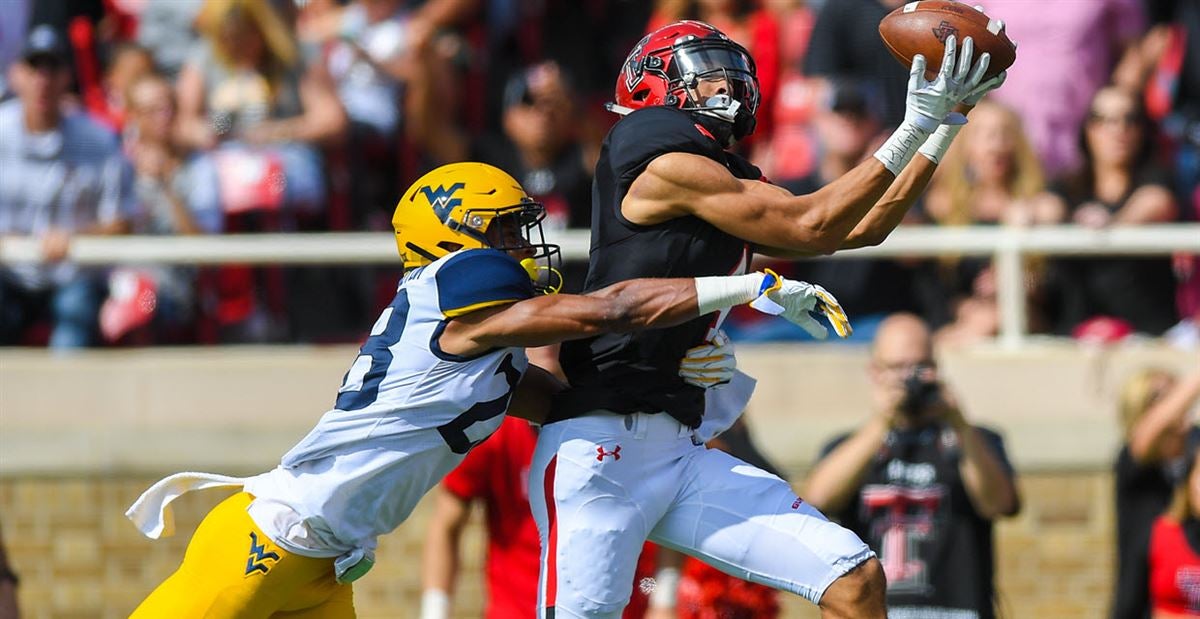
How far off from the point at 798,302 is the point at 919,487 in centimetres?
240

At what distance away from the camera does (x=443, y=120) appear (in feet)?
32.1

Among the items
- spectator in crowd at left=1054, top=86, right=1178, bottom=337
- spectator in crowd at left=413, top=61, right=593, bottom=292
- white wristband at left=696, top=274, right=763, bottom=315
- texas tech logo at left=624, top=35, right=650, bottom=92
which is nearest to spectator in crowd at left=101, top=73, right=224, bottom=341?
spectator in crowd at left=413, top=61, right=593, bottom=292

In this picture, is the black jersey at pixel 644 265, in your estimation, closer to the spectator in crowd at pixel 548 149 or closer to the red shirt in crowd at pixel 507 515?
the red shirt in crowd at pixel 507 515

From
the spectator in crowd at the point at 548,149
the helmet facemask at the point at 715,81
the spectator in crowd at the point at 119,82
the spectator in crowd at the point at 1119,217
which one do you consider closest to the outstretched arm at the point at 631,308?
the helmet facemask at the point at 715,81

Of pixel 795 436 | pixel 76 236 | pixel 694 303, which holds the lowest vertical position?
pixel 795 436

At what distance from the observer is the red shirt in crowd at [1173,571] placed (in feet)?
24.3

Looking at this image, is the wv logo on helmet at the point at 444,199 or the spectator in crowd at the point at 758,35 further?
the spectator in crowd at the point at 758,35

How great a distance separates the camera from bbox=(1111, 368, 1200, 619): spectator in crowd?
7.62 m

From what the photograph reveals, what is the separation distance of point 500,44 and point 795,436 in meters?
3.07

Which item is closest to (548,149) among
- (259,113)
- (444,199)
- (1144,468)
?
(259,113)

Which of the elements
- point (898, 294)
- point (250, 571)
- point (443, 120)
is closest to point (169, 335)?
point (443, 120)

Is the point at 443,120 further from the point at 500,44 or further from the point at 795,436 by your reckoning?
the point at 795,436

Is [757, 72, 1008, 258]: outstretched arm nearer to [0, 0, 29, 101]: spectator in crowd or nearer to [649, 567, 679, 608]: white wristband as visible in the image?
[649, 567, 679, 608]: white wristband

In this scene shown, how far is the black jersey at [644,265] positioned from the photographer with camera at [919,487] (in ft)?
6.11
